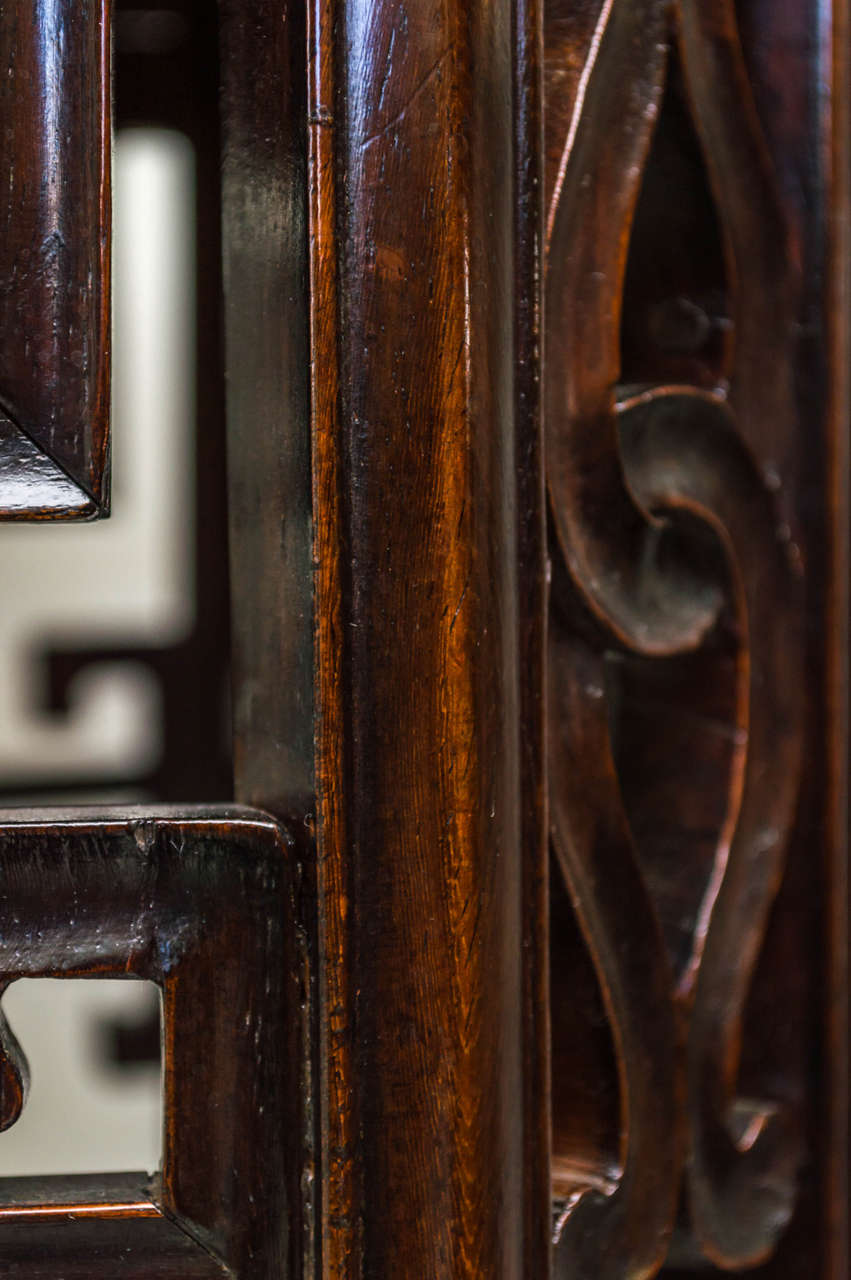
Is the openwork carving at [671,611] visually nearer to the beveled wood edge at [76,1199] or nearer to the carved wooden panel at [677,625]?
the carved wooden panel at [677,625]

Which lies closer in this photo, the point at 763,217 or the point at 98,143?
the point at 98,143

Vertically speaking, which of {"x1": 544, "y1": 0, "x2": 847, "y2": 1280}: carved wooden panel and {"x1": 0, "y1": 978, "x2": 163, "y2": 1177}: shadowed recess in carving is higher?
{"x1": 544, "y1": 0, "x2": 847, "y2": 1280}: carved wooden panel

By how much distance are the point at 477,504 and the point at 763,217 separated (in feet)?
0.71

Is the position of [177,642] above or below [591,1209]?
above

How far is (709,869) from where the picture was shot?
0.41m

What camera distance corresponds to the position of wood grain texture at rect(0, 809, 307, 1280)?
0.28 metres

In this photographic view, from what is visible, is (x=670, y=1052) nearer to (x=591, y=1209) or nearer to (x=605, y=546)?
(x=591, y=1209)

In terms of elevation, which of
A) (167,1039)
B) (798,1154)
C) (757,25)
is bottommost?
(798,1154)

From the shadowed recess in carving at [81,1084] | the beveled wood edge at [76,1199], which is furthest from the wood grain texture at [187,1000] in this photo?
the shadowed recess in carving at [81,1084]

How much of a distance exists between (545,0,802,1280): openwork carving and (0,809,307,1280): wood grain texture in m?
0.10

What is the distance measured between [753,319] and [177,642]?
0.96 feet

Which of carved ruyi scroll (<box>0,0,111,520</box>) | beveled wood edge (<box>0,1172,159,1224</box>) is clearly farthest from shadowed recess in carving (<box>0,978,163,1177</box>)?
carved ruyi scroll (<box>0,0,111,520</box>)

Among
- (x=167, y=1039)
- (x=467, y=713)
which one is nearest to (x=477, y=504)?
(x=467, y=713)

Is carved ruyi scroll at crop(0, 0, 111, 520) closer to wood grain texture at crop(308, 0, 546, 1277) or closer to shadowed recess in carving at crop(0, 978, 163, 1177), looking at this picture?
wood grain texture at crop(308, 0, 546, 1277)
